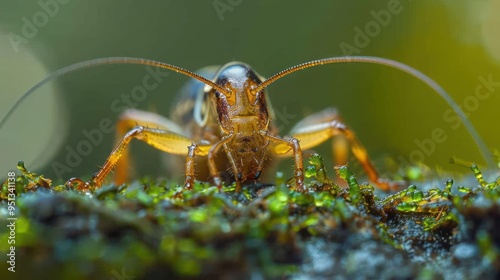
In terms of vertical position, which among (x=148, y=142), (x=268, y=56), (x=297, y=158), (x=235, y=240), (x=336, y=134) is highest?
(x=268, y=56)

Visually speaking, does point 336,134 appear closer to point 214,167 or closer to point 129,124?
point 214,167

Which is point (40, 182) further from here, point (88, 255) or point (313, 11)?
point (313, 11)

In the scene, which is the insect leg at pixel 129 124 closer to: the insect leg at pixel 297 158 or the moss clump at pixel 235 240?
the insect leg at pixel 297 158

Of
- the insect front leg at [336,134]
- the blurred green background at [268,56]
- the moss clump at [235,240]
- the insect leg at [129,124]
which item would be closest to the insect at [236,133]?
the insect front leg at [336,134]

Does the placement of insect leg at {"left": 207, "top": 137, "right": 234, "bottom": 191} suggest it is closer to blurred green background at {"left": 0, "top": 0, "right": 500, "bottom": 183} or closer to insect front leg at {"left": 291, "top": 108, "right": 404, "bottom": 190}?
insect front leg at {"left": 291, "top": 108, "right": 404, "bottom": 190}

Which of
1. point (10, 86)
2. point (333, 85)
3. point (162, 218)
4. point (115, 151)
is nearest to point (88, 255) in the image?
point (162, 218)

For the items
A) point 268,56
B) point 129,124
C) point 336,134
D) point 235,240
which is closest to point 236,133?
point 336,134
